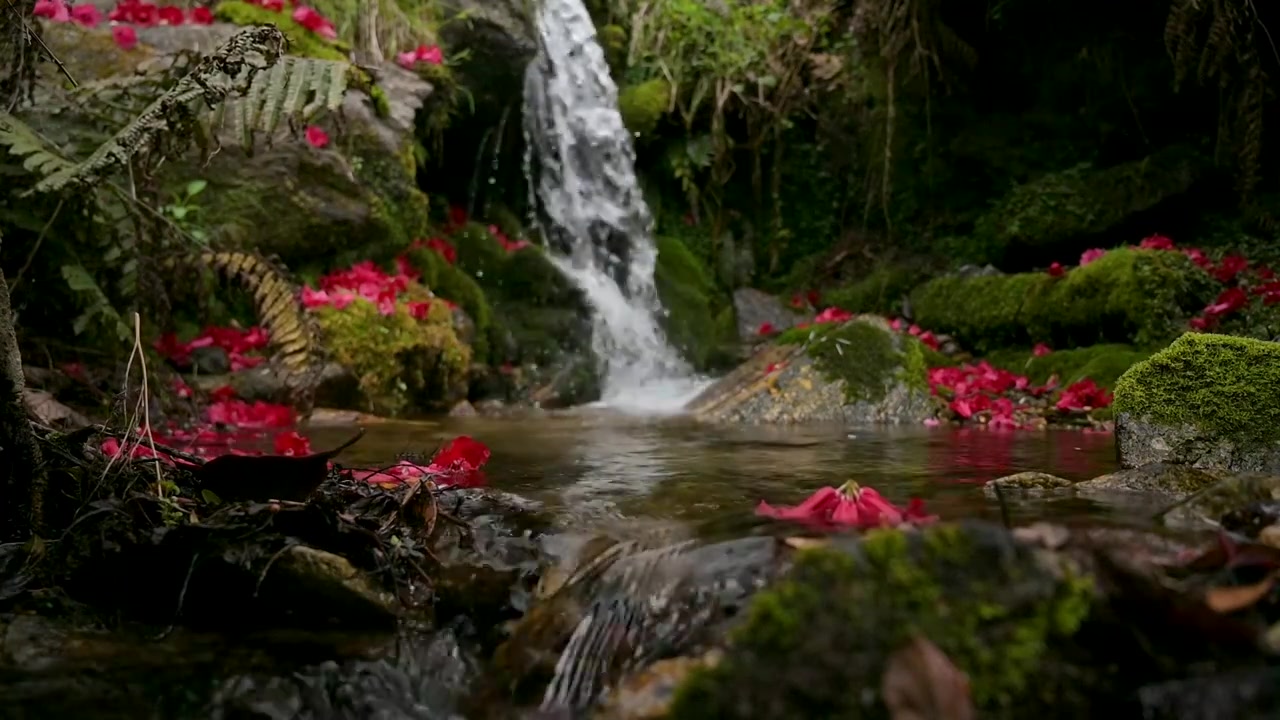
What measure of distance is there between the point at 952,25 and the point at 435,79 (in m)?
4.89

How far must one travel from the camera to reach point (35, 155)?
122 inches

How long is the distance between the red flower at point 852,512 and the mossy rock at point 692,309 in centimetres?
704

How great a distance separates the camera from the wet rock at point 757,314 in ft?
31.6

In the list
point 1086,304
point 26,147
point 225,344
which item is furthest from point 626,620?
point 1086,304

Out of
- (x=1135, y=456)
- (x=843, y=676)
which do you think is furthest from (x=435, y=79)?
(x=843, y=676)

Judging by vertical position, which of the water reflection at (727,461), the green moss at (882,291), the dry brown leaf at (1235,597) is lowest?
the water reflection at (727,461)

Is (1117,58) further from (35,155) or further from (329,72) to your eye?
(35,155)

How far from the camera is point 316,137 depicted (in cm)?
631

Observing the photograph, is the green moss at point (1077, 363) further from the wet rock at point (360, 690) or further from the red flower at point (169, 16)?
the red flower at point (169, 16)

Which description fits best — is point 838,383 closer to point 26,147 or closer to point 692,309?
point 692,309

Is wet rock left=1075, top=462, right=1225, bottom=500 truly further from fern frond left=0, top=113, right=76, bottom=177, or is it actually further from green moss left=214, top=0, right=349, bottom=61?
green moss left=214, top=0, right=349, bottom=61

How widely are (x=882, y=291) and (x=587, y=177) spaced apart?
3508mm

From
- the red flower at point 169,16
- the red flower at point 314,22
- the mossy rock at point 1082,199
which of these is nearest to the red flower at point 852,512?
the red flower at point 314,22

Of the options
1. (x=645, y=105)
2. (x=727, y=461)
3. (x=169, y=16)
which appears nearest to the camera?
(x=727, y=461)
